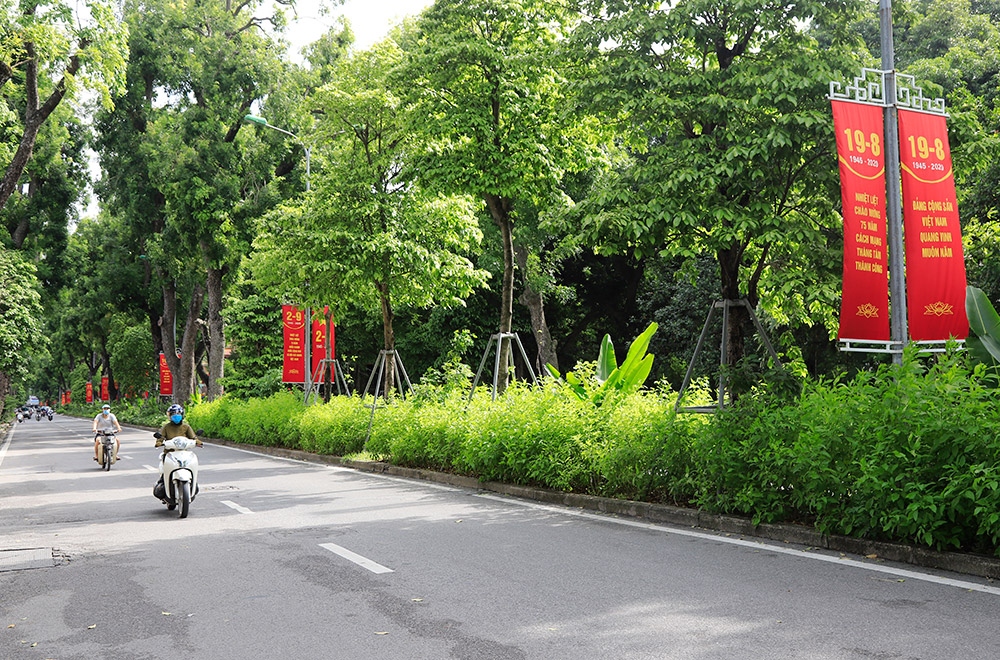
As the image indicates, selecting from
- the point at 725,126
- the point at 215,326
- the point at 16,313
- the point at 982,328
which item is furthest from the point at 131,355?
the point at 982,328

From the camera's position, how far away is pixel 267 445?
25172 mm

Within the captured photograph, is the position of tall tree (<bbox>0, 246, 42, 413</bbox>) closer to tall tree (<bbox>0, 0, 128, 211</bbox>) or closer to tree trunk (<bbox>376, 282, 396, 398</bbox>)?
tall tree (<bbox>0, 0, 128, 211</bbox>)

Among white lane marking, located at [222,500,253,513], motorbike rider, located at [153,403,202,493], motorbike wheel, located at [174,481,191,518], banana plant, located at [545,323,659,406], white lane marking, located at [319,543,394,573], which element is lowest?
white lane marking, located at [222,500,253,513]

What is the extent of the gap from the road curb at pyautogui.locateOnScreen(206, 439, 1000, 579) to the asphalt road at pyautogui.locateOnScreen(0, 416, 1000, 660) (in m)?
0.22

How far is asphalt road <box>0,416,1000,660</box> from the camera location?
16.9 feet

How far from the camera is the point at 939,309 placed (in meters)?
9.74

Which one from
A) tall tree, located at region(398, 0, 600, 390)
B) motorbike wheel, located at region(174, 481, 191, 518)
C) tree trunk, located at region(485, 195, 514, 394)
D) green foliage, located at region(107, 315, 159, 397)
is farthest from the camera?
green foliage, located at region(107, 315, 159, 397)

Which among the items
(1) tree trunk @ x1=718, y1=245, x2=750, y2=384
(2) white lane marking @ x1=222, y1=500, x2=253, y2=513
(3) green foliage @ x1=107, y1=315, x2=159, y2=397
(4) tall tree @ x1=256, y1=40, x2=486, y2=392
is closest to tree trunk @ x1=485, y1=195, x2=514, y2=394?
(4) tall tree @ x1=256, y1=40, x2=486, y2=392

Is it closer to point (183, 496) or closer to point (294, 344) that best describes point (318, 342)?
point (294, 344)

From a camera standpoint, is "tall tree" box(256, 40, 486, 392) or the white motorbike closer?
the white motorbike

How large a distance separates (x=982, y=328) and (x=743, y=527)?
3.75 metres

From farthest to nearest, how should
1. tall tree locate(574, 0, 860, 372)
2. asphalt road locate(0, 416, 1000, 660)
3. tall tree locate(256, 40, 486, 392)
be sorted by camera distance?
tall tree locate(256, 40, 486, 392) → tall tree locate(574, 0, 860, 372) → asphalt road locate(0, 416, 1000, 660)

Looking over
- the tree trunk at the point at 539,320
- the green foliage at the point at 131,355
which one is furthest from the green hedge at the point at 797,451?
the green foliage at the point at 131,355

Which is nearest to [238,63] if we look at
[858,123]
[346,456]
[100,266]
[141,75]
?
[141,75]
